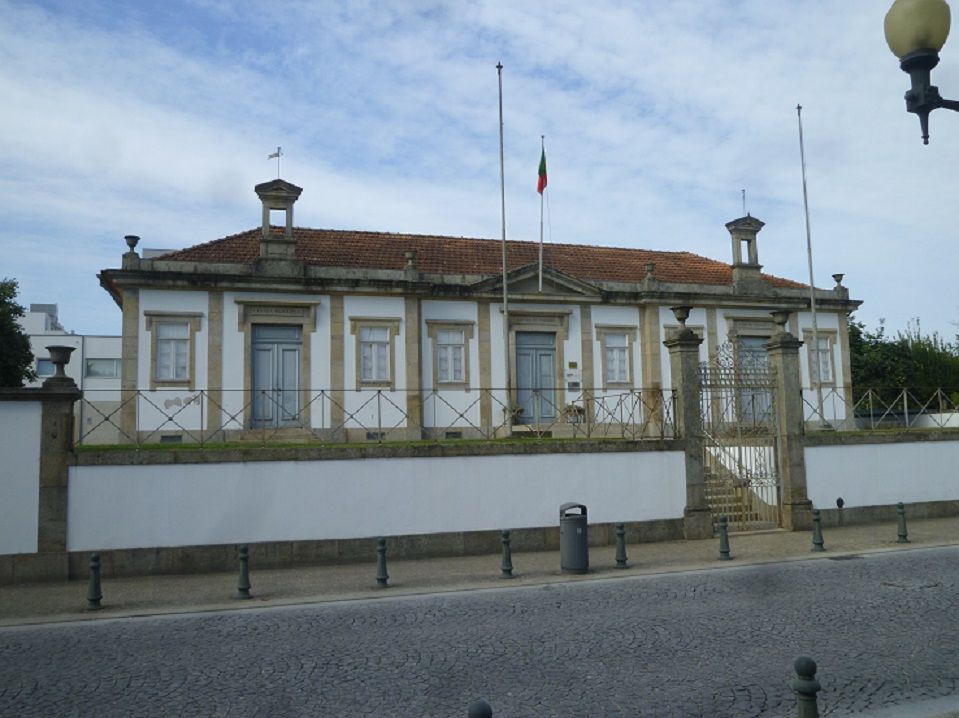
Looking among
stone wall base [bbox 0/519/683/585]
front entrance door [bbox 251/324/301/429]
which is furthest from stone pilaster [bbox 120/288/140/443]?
stone wall base [bbox 0/519/683/585]

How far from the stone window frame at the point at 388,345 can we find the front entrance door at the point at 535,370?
392cm

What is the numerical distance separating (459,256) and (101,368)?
114 ft

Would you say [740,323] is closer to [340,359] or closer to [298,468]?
[340,359]

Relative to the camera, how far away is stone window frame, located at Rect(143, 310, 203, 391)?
2162 cm

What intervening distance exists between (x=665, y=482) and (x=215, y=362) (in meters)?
12.7

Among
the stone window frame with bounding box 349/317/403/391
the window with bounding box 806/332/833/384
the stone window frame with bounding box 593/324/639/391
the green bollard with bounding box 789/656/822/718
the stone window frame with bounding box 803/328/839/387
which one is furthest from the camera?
the stone window frame with bounding box 803/328/839/387

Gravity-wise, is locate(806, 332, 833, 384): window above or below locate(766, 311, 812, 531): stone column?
above

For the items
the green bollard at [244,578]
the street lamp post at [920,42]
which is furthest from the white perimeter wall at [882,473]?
the street lamp post at [920,42]

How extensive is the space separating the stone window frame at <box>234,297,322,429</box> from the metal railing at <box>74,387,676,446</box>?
77 millimetres

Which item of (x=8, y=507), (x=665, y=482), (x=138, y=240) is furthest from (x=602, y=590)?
(x=138, y=240)

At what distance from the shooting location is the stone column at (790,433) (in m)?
16.6

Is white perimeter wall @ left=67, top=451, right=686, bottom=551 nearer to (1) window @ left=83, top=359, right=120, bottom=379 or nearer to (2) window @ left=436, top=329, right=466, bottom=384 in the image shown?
(2) window @ left=436, top=329, right=466, bottom=384

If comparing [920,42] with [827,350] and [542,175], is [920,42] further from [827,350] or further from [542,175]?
[827,350]

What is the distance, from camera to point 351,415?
73.3 feet
